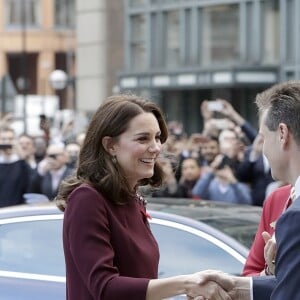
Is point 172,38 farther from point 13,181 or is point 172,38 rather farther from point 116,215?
point 116,215

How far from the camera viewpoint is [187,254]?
5523 mm

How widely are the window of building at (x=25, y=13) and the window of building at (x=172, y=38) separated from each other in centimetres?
2569

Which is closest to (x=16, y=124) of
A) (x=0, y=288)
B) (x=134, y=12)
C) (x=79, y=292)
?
(x=134, y=12)

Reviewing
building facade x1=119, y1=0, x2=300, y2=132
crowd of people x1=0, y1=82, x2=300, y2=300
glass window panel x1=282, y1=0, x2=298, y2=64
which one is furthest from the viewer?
building facade x1=119, y1=0, x2=300, y2=132

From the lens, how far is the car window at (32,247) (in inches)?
219

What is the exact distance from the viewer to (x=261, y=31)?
29.3 meters

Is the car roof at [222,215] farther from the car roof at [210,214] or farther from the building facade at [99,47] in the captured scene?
the building facade at [99,47]

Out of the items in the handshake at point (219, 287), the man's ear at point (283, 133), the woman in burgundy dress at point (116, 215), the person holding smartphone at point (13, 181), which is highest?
the man's ear at point (283, 133)

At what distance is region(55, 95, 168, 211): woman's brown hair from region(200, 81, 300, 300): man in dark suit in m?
0.47

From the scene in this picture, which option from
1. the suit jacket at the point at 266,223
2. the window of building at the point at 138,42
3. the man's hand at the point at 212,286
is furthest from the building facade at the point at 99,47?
the man's hand at the point at 212,286

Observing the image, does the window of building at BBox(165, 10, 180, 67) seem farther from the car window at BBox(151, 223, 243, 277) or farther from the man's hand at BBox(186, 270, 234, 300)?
the man's hand at BBox(186, 270, 234, 300)

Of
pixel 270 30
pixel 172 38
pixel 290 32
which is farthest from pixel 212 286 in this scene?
pixel 172 38

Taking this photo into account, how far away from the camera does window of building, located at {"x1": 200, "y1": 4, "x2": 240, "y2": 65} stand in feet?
101

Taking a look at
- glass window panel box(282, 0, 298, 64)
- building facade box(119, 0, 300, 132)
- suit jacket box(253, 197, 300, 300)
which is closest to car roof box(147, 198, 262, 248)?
suit jacket box(253, 197, 300, 300)
